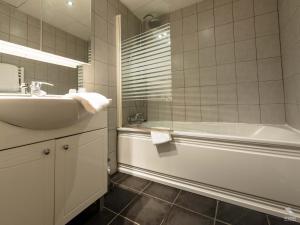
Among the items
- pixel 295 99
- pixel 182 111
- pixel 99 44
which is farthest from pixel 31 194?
pixel 295 99

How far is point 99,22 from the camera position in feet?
4.87

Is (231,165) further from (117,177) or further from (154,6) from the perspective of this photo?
(154,6)

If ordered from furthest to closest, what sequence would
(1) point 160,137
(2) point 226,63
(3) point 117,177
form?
(2) point 226,63, (3) point 117,177, (1) point 160,137

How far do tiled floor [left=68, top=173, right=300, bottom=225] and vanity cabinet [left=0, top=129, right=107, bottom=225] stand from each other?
17 cm

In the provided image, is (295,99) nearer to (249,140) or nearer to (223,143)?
(249,140)

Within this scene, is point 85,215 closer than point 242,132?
Yes

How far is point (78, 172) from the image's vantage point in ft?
2.82

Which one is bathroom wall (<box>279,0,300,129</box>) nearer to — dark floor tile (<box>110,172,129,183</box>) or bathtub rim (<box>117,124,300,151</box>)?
bathtub rim (<box>117,124,300,151</box>)

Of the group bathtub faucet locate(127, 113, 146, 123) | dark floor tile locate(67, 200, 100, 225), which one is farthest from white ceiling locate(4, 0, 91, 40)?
dark floor tile locate(67, 200, 100, 225)

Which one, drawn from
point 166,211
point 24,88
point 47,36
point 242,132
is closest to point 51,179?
point 24,88

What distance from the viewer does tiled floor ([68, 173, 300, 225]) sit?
95 cm

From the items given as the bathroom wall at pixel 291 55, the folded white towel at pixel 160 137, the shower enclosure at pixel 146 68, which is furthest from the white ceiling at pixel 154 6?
the folded white towel at pixel 160 137

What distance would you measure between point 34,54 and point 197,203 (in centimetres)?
164

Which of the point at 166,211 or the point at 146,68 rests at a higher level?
the point at 146,68
